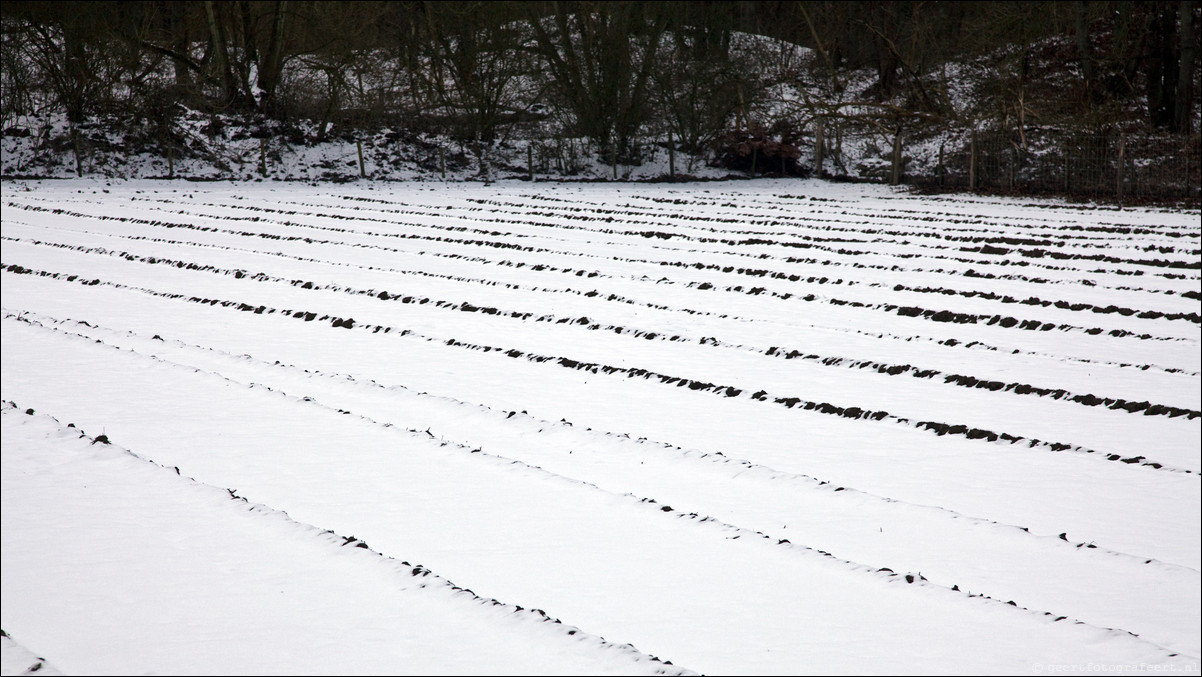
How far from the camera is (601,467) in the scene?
13.7ft

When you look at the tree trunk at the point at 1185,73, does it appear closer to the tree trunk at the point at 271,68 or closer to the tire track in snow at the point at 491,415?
the tree trunk at the point at 271,68

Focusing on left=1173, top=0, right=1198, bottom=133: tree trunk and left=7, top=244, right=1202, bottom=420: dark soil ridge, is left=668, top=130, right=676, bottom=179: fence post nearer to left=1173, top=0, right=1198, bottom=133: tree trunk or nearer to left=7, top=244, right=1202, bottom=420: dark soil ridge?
left=1173, top=0, right=1198, bottom=133: tree trunk

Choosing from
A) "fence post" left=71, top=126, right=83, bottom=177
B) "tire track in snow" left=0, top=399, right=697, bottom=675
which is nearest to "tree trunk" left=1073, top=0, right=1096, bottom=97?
"fence post" left=71, top=126, right=83, bottom=177

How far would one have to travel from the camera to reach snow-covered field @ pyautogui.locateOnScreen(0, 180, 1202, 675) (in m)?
2.90

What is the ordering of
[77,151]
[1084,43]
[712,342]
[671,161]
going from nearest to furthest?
[712,342] < [77,151] < [671,161] < [1084,43]

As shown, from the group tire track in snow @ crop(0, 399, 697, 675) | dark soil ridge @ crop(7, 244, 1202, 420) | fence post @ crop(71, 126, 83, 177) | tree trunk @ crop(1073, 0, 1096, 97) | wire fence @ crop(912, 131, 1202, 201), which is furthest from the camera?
tree trunk @ crop(1073, 0, 1096, 97)

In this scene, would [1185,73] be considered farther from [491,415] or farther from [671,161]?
[491,415]

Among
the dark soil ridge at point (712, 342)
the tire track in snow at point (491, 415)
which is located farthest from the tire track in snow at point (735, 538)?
the dark soil ridge at point (712, 342)

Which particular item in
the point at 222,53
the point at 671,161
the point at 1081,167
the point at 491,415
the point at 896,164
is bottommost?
the point at 491,415

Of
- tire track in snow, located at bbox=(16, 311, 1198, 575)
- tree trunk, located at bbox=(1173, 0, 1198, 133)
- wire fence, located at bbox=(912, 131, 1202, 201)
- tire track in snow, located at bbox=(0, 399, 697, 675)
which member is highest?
tree trunk, located at bbox=(1173, 0, 1198, 133)

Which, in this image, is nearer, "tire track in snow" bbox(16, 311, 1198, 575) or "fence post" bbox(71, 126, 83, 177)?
"tire track in snow" bbox(16, 311, 1198, 575)

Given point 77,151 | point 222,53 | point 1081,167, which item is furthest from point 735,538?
point 222,53

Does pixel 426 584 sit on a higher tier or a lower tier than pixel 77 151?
lower

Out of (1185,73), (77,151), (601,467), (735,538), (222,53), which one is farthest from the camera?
(222,53)
